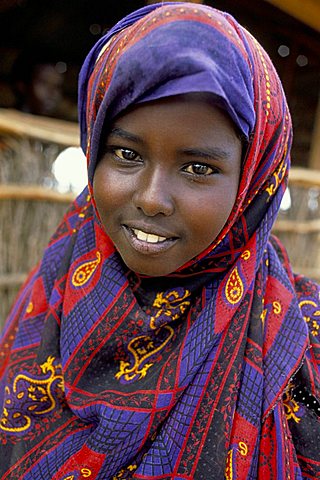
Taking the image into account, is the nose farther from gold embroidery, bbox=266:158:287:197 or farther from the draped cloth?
gold embroidery, bbox=266:158:287:197

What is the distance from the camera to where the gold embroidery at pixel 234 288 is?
0.89 m

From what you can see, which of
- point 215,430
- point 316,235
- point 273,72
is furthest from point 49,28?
point 215,430

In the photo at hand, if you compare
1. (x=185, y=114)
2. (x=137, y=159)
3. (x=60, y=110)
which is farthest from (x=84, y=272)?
(x=60, y=110)

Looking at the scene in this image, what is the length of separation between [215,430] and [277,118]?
1.93 feet

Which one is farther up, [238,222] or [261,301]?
[238,222]

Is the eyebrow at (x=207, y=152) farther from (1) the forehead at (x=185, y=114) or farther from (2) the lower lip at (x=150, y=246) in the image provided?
(2) the lower lip at (x=150, y=246)

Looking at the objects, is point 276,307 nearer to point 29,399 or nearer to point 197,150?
point 197,150

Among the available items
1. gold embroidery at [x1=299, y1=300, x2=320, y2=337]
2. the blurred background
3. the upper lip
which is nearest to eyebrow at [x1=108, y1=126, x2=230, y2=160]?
the upper lip

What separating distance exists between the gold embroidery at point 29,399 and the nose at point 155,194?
1.52 ft

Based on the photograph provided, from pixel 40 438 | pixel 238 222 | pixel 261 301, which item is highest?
pixel 238 222

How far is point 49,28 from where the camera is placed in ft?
13.0

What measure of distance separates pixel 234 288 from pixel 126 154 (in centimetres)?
33

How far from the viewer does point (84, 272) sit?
100 centimetres

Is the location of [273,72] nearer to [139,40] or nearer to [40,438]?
[139,40]
